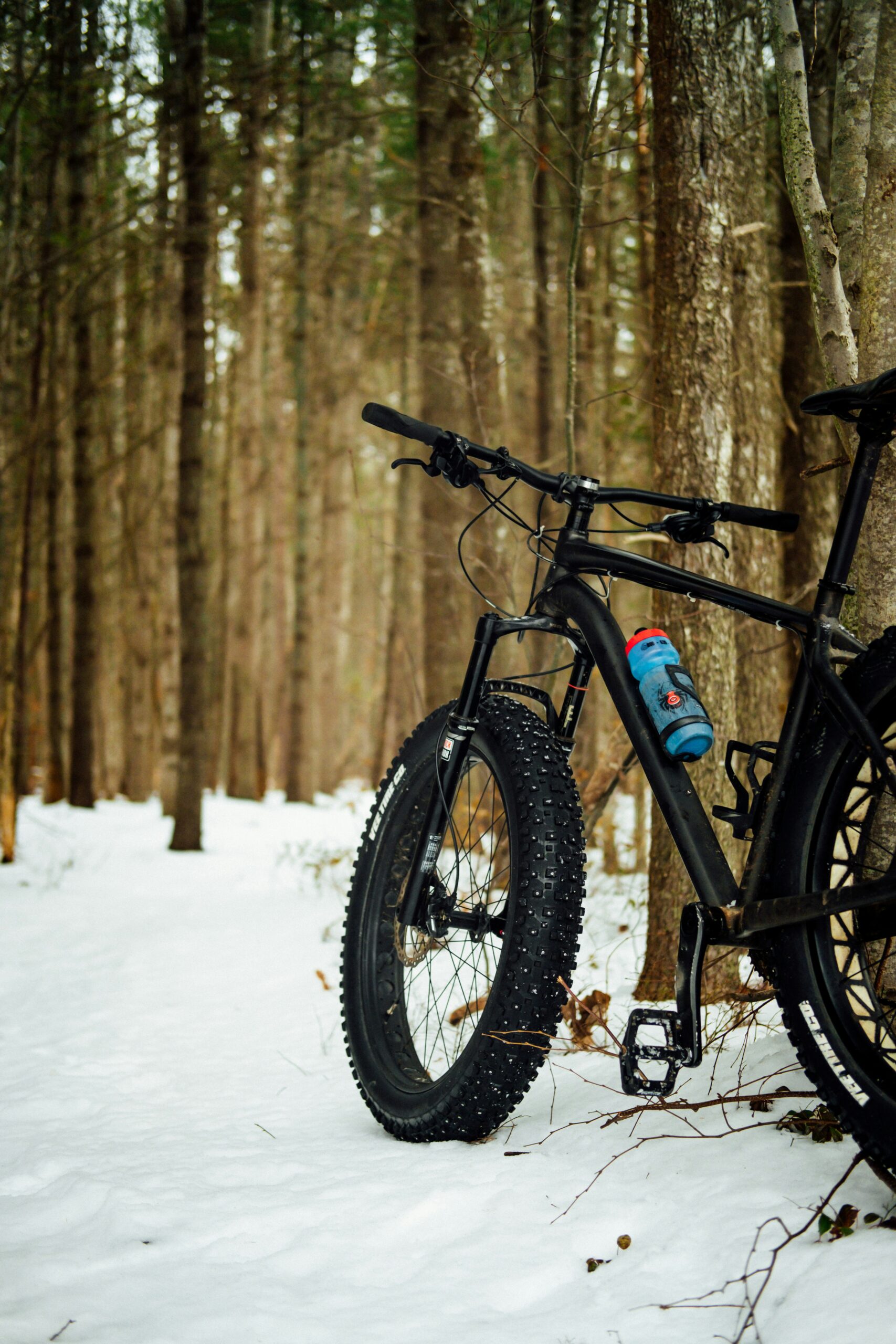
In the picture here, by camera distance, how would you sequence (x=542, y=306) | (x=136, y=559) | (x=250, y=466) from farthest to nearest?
(x=136, y=559)
(x=250, y=466)
(x=542, y=306)

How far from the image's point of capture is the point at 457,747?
277cm

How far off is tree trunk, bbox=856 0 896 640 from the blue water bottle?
2.01 ft

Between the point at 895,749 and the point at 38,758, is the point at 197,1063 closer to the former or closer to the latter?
the point at 895,749

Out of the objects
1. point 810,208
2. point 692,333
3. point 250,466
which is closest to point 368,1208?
point 810,208

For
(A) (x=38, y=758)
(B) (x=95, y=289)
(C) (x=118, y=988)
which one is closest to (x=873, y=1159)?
(C) (x=118, y=988)

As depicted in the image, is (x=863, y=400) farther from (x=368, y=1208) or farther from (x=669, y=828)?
(x=368, y=1208)

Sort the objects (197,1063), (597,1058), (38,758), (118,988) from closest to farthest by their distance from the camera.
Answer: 1. (597,1058)
2. (197,1063)
3. (118,988)
4. (38,758)

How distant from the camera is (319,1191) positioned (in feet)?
7.74

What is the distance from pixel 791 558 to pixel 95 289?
11100 millimetres

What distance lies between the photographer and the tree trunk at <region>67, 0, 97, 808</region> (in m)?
10.0

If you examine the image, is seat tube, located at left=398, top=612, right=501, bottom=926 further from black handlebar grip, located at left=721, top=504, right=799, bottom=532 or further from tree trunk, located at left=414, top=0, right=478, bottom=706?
tree trunk, located at left=414, top=0, right=478, bottom=706

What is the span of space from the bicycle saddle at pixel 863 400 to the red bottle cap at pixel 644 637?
1.88ft

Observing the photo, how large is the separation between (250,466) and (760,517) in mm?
11635

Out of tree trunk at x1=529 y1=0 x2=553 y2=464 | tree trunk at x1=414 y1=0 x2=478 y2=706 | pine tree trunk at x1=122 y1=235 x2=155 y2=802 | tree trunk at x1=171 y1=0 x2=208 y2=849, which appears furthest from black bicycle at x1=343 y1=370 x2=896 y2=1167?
pine tree trunk at x1=122 y1=235 x2=155 y2=802
